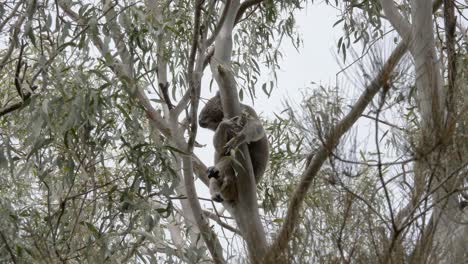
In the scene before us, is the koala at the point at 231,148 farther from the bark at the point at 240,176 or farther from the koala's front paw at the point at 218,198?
the bark at the point at 240,176

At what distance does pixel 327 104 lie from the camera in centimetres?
325

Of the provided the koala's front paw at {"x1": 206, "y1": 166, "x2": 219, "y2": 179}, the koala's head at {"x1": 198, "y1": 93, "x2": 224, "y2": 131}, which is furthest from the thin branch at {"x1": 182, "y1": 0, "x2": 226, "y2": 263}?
the koala's head at {"x1": 198, "y1": 93, "x2": 224, "y2": 131}

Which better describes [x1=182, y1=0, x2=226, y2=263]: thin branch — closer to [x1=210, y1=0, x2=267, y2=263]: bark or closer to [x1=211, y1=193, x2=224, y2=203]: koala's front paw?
[x1=210, y1=0, x2=267, y2=263]: bark

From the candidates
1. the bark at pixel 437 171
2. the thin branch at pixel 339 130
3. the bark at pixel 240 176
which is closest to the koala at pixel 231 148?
the bark at pixel 240 176

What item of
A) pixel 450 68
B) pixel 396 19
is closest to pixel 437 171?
pixel 450 68

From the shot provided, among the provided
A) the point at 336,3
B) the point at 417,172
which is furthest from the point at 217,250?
the point at 336,3

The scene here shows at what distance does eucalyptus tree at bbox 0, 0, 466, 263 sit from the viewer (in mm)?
3020

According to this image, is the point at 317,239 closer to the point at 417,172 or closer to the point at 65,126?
the point at 417,172

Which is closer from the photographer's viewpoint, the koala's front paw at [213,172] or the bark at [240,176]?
the bark at [240,176]

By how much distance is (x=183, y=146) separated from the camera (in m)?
4.28

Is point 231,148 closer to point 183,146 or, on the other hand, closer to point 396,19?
point 183,146

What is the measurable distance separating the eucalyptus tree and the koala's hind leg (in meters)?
0.26

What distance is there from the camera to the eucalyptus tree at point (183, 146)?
9.91 feet

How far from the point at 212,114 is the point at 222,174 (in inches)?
47.9
